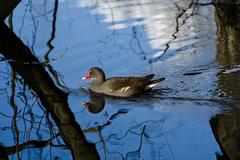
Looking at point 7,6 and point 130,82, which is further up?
point 7,6

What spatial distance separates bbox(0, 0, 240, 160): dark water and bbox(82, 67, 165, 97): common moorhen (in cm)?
16

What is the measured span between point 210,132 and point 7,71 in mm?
4887

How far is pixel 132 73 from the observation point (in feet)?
33.4

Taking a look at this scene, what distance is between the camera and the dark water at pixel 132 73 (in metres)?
7.18

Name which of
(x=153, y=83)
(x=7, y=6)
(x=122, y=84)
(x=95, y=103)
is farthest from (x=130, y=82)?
(x=7, y=6)

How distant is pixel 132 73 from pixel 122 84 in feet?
3.20

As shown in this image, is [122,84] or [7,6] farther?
[7,6]

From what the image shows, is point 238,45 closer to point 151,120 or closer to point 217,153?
point 151,120

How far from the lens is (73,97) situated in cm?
933

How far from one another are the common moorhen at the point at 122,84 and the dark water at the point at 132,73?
16 centimetres

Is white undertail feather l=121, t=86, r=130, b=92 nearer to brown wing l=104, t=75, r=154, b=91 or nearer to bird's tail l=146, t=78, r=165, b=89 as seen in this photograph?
brown wing l=104, t=75, r=154, b=91

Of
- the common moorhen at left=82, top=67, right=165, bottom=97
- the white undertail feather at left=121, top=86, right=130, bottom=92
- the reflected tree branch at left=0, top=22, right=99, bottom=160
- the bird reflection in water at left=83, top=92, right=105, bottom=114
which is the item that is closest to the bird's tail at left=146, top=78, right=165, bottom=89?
the common moorhen at left=82, top=67, right=165, bottom=97

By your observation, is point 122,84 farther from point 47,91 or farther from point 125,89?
point 47,91

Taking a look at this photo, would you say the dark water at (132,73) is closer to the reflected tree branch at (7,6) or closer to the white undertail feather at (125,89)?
the white undertail feather at (125,89)
